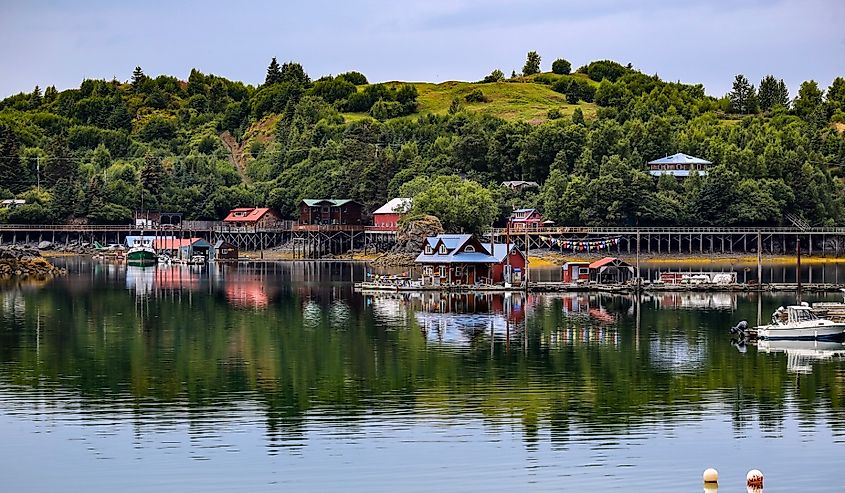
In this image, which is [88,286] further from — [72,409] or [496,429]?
[496,429]

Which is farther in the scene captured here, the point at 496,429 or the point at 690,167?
the point at 690,167

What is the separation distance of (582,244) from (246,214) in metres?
41.5

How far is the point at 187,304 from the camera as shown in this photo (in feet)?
237

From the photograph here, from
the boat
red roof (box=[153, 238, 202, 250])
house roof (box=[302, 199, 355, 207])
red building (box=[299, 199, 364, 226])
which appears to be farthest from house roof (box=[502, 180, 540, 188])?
the boat

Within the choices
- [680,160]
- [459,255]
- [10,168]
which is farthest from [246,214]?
[459,255]

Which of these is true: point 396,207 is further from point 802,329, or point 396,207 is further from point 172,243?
point 802,329

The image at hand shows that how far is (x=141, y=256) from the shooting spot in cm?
12675

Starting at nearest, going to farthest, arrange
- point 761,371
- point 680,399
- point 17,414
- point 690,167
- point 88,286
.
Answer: point 17,414
point 680,399
point 761,371
point 88,286
point 690,167

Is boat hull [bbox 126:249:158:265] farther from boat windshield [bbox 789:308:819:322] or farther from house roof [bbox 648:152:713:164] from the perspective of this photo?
boat windshield [bbox 789:308:819:322]

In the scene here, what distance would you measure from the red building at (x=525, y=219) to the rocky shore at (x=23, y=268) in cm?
4410

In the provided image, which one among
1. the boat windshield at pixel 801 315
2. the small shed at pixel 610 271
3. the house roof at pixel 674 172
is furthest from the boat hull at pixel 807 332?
the house roof at pixel 674 172

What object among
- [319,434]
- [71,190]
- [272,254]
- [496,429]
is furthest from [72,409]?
[71,190]

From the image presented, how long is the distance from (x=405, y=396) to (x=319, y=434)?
19.7ft

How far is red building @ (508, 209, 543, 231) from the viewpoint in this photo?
128 m
